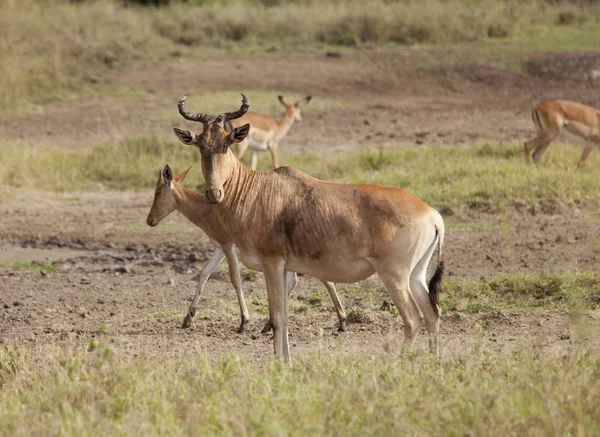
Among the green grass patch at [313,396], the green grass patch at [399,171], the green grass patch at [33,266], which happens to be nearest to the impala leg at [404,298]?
the green grass patch at [313,396]

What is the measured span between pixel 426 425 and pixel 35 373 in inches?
102

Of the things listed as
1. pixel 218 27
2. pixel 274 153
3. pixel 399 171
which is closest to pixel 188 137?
pixel 399 171

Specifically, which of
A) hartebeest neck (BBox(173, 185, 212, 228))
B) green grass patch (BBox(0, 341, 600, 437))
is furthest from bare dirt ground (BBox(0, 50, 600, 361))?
hartebeest neck (BBox(173, 185, 212, 228))

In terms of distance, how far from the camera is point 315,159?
614 inches

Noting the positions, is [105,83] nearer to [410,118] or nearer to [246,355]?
[410,118]

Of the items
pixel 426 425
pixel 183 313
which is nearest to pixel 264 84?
pixel 183 313

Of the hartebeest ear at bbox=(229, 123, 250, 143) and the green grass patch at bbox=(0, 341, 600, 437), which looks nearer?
the green grass patch at bbox=(0, 341, 600, 437)

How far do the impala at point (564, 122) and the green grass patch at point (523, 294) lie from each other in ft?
19.5

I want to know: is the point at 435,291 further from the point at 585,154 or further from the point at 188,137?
the point at 585,154

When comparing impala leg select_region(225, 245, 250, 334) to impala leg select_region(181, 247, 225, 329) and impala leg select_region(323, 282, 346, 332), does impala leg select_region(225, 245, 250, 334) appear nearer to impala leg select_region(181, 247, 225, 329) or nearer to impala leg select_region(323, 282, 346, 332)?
impala leg select_region(181, 247, 225, 329)

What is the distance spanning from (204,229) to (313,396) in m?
3.77

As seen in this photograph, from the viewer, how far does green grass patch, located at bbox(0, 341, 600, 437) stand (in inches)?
211

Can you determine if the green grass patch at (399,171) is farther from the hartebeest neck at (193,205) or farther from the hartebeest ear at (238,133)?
the hartebeest ear at (238,133)

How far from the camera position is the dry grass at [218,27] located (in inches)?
859
